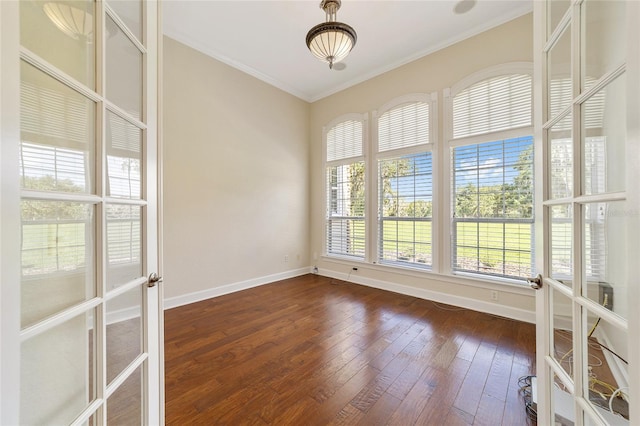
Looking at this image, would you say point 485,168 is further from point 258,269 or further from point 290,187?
point 258,269

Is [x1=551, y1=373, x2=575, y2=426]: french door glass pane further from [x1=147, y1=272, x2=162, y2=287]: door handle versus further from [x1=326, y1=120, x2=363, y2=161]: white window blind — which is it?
[x1=326, y1=120, x2=363, y2=161]: white window blind

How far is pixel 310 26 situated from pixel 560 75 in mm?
2849

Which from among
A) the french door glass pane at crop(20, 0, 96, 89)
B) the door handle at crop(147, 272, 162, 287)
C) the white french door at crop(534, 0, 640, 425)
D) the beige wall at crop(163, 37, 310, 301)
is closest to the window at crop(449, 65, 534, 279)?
the white french door at crop(534, 0, 640, 425)

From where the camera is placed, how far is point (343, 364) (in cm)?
200

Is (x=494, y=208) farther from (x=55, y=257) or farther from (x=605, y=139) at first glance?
(x=55, y=257)

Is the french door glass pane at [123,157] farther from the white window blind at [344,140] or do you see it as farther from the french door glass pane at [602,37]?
the white window blind at [344,140]

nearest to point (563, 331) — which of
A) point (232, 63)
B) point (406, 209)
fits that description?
point (406, 209)

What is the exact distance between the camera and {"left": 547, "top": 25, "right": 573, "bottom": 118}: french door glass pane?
3.17ft

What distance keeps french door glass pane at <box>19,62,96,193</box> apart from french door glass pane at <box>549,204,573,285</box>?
1.73 m

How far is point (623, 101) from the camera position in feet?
2.26

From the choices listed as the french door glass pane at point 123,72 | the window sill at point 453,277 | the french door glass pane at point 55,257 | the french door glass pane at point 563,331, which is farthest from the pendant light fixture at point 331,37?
the window sill at point 453,277

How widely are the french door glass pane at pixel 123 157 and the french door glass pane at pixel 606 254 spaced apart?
5.31ft

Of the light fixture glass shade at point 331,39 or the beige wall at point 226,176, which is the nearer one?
the light fixture glass shade at point 331,39

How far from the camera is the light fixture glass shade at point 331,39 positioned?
7.52ft
